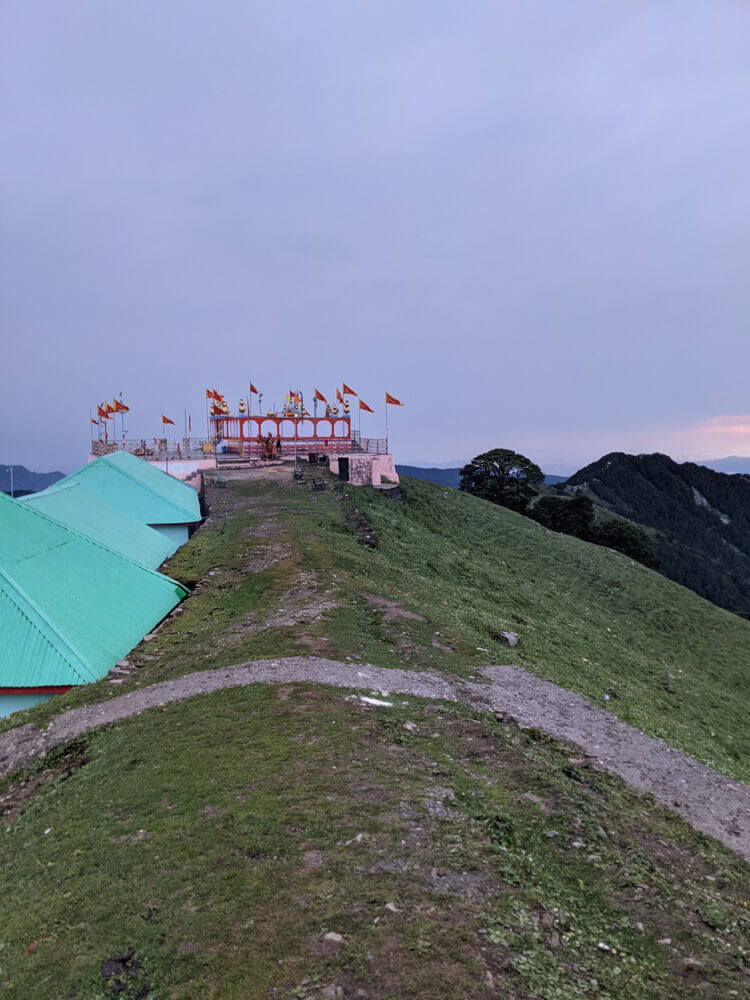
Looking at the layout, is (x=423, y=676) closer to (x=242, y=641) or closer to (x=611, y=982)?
(x=242, y=641)

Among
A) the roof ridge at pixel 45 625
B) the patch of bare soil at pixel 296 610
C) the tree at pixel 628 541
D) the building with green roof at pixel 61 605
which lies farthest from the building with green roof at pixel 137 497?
the tree at pixel 628 541

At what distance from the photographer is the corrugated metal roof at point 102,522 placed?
22438 mm

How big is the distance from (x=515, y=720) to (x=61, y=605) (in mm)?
11653

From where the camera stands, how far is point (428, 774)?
7957 millimetres

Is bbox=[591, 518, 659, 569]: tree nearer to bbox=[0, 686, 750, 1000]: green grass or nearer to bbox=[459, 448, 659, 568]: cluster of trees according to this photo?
bbox=[459, 448, 659, 568]: cluster of trees

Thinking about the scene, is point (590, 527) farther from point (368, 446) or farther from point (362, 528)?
point (362, 528)

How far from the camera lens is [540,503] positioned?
65688 mm

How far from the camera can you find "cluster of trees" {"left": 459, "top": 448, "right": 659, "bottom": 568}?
56844mm

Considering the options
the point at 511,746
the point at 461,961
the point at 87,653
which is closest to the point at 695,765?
the point at 511,746

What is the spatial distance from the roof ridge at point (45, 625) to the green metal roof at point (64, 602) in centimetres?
2

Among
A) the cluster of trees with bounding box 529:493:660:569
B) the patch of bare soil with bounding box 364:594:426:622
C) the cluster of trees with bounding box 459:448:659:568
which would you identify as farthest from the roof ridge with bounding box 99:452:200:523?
the cluster of trees with bounding box 529:493:660:569

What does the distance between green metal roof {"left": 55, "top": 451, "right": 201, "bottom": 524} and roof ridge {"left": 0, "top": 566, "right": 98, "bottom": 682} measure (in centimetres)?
1517

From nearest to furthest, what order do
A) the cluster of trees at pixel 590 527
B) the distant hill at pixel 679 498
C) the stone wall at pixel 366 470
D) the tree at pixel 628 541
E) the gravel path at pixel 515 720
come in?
the gravel path at pixel 515 720 → the stone wall at pixel 366 470 → the tree at pixel 628 541 → the cluster of trees at pixel 590 527 → the distant hill at pixel 679 498

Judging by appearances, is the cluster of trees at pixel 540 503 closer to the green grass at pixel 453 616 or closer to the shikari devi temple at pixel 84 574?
the green grass at pixel 453 616
